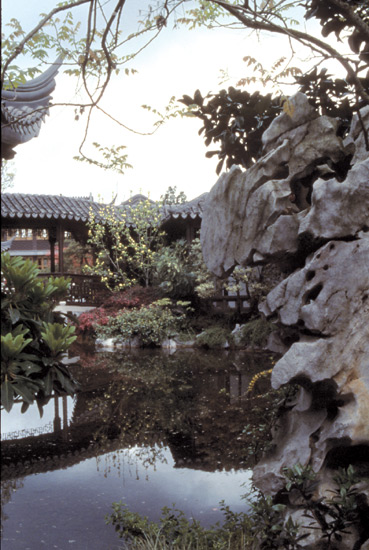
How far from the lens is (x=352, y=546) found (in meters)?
3.05

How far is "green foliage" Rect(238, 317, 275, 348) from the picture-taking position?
11.3 metres

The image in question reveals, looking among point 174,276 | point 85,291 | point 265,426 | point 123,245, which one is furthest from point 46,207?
point 265,426

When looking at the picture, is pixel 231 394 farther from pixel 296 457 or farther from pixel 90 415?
pixel 296 457

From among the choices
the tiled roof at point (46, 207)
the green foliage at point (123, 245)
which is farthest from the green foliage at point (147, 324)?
the tiled roof at point (46, 207)

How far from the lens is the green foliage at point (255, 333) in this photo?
1129 centimetres

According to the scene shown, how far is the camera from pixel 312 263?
3438 mm

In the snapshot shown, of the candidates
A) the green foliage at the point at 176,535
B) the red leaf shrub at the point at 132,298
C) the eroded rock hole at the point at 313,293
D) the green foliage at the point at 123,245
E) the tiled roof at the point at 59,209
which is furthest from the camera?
the tiled roof at the point at 59,209

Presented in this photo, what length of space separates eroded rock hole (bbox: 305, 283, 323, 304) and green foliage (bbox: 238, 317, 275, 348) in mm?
7672

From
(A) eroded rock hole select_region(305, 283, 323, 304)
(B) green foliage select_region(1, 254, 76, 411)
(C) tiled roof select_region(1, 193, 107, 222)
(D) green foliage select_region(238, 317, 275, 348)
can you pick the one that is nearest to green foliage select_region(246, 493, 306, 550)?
(A) eroded rock hole select_region(305, 283, 323, 304)

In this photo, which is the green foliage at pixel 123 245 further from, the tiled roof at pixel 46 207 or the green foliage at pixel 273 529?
the green foliage at pixel 273 529

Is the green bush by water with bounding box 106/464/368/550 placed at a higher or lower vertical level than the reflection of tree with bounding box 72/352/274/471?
higher

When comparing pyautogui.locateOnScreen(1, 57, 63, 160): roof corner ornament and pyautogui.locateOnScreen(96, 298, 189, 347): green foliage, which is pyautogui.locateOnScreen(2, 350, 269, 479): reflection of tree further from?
pyautogui.locateOnScreen(1, 57, 63, 160): roof corner ornament

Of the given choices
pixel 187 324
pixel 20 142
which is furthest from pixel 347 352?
pixel 187 324

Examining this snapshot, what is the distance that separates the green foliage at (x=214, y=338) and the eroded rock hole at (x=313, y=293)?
8617mm
